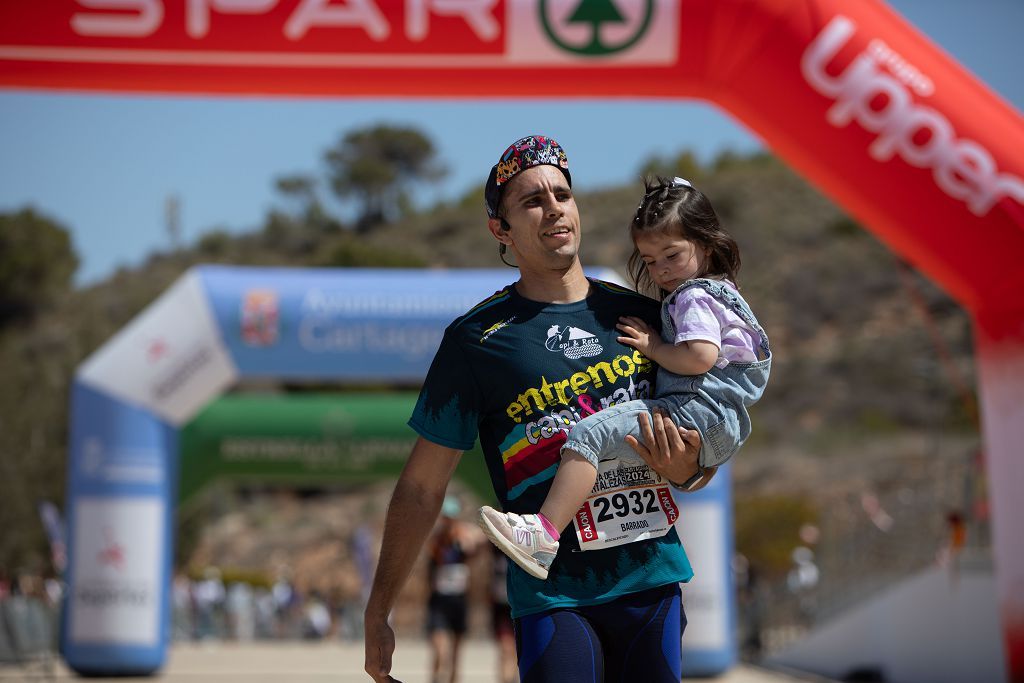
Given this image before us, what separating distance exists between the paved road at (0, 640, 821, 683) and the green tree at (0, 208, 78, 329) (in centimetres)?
4013

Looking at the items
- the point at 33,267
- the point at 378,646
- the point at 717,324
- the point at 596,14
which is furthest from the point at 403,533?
the point at 33,267

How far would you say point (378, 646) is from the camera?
133 inches

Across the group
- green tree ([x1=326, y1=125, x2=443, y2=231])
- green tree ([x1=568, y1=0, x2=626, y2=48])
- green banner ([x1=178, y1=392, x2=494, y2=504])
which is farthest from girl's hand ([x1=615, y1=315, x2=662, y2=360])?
green tree ([x1=326, y1=125, x2=443, y2=231])

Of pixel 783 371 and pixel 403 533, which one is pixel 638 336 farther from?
pixel 783 371

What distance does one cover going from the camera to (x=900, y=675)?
1223 centimetres

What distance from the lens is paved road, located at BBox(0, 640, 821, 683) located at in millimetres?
12641

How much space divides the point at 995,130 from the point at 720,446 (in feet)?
15.1

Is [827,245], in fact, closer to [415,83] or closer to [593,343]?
[415,83]

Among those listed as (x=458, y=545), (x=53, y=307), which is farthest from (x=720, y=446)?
(x=53, y=307)

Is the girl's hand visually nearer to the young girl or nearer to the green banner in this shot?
the young girl

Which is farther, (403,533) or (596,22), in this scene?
(596,22)

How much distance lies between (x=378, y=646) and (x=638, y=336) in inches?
37.9

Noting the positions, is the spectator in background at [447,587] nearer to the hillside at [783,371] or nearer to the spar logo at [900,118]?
the hillside at [783,371]

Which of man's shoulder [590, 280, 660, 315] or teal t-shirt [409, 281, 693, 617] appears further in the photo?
man's shoulder [590, 280, 660, 315]
